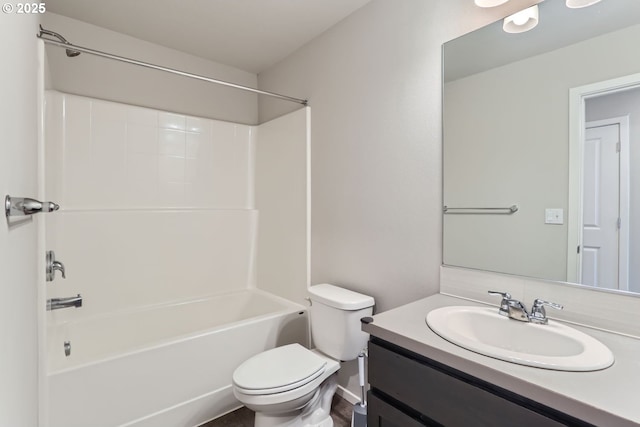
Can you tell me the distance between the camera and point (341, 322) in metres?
1.71

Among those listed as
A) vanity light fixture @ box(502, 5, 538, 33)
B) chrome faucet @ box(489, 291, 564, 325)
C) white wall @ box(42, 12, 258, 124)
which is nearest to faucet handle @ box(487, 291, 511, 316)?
chrome faucet @ box(489, 291, 564, 325)

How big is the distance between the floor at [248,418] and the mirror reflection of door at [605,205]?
4.76 feet

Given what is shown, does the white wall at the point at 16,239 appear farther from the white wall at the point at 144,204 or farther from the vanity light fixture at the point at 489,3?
the vanity light fixture at the point at 489,3

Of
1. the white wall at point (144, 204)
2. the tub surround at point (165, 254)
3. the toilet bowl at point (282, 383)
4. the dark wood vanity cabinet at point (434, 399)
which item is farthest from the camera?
the white wall at point (144, 204)

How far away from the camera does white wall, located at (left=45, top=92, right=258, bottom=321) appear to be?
2057 millimetres

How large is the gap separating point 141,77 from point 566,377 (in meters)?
2.95

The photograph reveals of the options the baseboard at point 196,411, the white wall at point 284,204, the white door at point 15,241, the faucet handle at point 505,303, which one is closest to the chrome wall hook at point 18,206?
the white door at point 15,241

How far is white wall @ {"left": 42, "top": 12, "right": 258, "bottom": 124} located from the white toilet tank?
1.94 metres

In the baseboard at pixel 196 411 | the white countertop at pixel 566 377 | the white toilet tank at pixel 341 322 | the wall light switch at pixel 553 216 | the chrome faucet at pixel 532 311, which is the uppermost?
the wall light switch at pixel 553 216

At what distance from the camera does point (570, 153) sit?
1150 mm

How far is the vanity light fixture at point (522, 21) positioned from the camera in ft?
4.08

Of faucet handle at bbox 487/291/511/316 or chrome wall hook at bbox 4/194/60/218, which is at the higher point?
chrome wall hook at bbox 4/194/60/218

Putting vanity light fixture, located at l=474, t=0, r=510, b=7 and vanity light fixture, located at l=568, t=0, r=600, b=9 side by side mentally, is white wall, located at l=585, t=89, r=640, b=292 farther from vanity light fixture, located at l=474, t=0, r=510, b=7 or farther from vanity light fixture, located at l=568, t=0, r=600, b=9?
vanity light fixture, located at l=474, t=0, r=510, b=7

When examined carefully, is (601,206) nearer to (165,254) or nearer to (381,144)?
(381,144)
